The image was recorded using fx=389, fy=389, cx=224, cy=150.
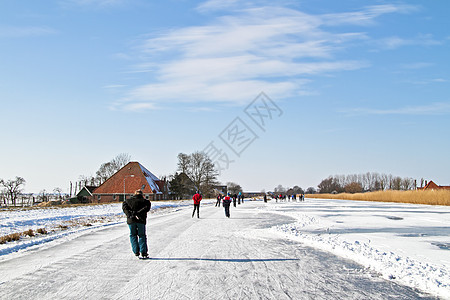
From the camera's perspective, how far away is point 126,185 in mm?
81125

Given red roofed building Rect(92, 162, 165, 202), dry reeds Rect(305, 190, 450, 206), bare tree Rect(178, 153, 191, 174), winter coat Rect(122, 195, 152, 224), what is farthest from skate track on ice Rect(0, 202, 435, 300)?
bare tree Rect(178, 153, 191, 174)

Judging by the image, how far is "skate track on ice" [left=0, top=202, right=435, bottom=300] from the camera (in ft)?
20.4

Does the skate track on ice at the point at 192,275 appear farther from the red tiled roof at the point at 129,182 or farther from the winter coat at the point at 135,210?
the red tiled roof at the point at 129,182

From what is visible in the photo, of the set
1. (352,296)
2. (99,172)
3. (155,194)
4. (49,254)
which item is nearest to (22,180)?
(99,172)

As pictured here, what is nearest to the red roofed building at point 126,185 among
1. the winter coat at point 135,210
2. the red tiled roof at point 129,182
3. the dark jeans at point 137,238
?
the red tiled roof at point 129,182

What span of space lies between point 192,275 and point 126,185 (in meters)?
76.4

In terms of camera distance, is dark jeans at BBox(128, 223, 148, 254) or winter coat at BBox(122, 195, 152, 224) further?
winter coat at BBox(122, 195, 152, 224)

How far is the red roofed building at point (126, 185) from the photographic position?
8081 centimetres

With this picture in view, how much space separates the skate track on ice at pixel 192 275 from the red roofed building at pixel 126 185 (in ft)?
231

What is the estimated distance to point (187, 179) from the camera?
89.6 m

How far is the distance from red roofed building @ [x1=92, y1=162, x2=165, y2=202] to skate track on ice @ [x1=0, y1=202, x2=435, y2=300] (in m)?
70.5

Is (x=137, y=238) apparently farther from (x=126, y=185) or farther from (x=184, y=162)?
(x=184, y=162)

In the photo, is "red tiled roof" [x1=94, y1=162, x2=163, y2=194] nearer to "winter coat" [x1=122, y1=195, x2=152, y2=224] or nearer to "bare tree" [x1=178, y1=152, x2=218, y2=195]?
"bare tree" [x1=178, y1=152, x2=218, y2=195]

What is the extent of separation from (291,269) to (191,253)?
2.99 metres
